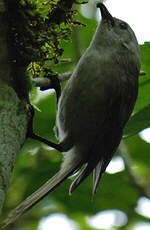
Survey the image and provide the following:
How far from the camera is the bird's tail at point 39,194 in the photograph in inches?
86.2

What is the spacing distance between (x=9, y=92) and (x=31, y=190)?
2.15 metres

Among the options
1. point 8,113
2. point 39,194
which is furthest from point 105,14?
point 8,113

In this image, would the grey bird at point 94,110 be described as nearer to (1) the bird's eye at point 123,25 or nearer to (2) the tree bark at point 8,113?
(1) the bird's eye at point 123,25

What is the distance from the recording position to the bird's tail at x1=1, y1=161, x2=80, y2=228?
7.19ft

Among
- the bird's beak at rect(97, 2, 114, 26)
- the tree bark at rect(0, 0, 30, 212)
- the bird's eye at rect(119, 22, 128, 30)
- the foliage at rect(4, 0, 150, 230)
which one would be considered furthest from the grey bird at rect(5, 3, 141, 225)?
the tree bark at rect(0, 0, 30, 212)

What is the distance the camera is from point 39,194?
271 cm

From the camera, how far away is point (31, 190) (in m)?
3.89

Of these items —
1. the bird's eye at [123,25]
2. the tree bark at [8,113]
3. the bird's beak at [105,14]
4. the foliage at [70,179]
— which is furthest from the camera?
the bird's eye at [123,25]

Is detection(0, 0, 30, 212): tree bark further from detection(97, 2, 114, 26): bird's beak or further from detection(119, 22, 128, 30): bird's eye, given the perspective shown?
detection(119, 22, 128, 30): bird's eye

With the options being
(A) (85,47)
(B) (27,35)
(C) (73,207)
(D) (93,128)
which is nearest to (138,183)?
(D) (93,128)

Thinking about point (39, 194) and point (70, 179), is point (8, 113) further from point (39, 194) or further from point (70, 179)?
point (70, 179)

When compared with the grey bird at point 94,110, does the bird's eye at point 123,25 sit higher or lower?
higher

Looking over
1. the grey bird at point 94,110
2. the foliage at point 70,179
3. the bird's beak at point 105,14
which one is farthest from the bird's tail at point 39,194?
the bird's beak at point 105,14

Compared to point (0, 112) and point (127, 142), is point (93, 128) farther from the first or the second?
point (0, 112)
